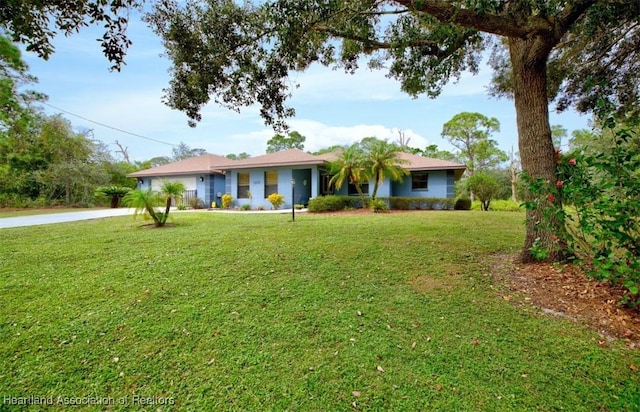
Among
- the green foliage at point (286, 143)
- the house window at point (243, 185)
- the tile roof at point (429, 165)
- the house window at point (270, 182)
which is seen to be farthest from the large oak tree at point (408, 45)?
the green foliage at point (286, 143)

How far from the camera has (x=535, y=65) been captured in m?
4.96

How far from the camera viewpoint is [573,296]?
12.5 feet

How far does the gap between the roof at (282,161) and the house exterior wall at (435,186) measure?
4431 millimetres

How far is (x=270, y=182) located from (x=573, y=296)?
632 inches

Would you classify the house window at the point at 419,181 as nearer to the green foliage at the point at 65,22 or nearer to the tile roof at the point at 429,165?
the tile roof at the point at 429,165

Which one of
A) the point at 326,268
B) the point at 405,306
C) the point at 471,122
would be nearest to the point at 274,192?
the point at 326,268

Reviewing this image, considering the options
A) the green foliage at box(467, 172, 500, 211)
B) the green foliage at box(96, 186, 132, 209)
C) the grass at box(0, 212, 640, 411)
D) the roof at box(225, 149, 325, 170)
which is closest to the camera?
the grass at box(0, 212, 640, 411)

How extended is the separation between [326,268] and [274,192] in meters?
13.7

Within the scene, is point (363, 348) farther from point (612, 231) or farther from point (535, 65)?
point (535, 65)

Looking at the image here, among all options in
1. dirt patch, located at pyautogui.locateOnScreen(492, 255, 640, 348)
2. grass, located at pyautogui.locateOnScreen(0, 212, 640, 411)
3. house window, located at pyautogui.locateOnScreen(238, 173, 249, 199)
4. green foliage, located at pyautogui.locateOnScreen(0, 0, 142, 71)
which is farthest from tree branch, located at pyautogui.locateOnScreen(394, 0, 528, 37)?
house window, located at pyautogui.locateOnScreen(238, 173, 249, 199)

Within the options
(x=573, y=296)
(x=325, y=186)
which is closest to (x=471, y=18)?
(x=573, y=296)

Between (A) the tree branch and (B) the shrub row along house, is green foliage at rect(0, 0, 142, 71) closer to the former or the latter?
(A) the tree branch

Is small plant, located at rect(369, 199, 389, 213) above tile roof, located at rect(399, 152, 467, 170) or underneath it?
underneath

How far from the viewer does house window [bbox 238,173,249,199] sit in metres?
18.9
